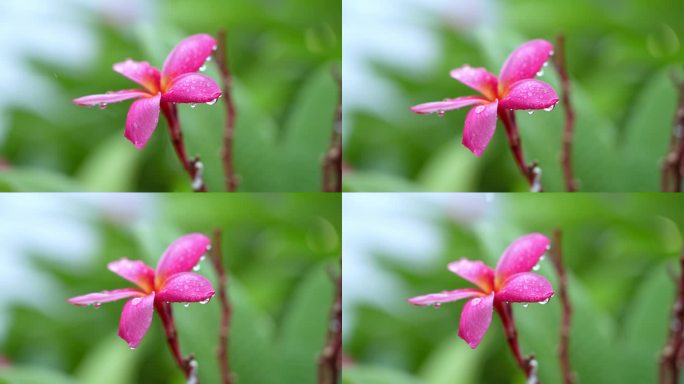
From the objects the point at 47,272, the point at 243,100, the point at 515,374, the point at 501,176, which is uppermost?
the point at 243,100

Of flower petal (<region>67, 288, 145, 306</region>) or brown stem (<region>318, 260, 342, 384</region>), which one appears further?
brown stem (<region>318, 260, 342, 384</region>)

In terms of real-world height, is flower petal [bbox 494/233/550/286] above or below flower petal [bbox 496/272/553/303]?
above

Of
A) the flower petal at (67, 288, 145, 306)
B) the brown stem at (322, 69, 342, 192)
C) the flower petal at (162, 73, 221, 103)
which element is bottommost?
the flower petal at (67, 288, 145, 306)

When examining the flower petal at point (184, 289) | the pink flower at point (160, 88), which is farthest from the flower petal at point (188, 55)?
the flower petal at point (184, 289)

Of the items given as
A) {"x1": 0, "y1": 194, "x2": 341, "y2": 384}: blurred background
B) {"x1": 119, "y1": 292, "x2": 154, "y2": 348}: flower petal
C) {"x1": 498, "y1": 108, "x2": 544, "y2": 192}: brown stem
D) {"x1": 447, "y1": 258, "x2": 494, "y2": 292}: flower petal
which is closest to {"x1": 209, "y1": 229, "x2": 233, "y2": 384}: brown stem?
{"x1": 0, "y1": 194, "x2": 341, "y2": 384}: blurred background

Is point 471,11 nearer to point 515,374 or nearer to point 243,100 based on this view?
point 243,100

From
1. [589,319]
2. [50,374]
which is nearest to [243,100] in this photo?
[50,374]

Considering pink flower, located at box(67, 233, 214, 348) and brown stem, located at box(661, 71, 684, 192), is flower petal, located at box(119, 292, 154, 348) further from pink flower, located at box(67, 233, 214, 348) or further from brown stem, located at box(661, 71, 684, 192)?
brown stem, located at box(661, 71, 684, 192)
